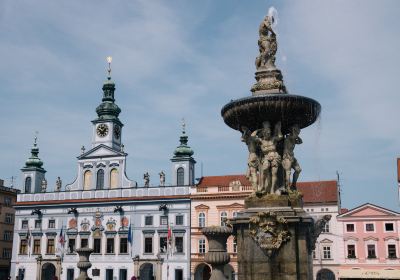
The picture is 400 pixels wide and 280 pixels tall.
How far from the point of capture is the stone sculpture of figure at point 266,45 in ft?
40.7

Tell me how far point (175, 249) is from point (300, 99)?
32562 millimetres

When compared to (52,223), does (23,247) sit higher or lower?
lower

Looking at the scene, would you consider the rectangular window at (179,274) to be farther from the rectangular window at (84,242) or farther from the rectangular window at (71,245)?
the rectangular window at (71,245)

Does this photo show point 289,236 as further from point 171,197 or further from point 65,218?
point 65,218

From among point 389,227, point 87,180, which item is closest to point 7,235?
point 87,180

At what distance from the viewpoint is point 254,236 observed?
1057 centimetres

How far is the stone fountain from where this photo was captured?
1035 centimetres

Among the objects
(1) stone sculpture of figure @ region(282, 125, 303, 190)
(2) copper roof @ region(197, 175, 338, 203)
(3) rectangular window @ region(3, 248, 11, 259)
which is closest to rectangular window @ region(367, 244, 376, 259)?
(2) copper roof @ region(197, 175, 338, 203)

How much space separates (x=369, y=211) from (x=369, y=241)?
95.1 inches

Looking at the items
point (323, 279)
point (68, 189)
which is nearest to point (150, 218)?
point (68, 189)

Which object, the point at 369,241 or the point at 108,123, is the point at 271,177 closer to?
the point at 369,241

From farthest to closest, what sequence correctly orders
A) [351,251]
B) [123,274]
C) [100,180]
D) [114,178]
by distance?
[100,180] → [114,178] → [123,274] → [351,251]

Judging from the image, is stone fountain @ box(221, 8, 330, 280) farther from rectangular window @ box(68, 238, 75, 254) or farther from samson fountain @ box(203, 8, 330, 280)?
rectangular window @ box(68, 238, 75, 254)

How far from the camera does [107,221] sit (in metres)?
44.1
